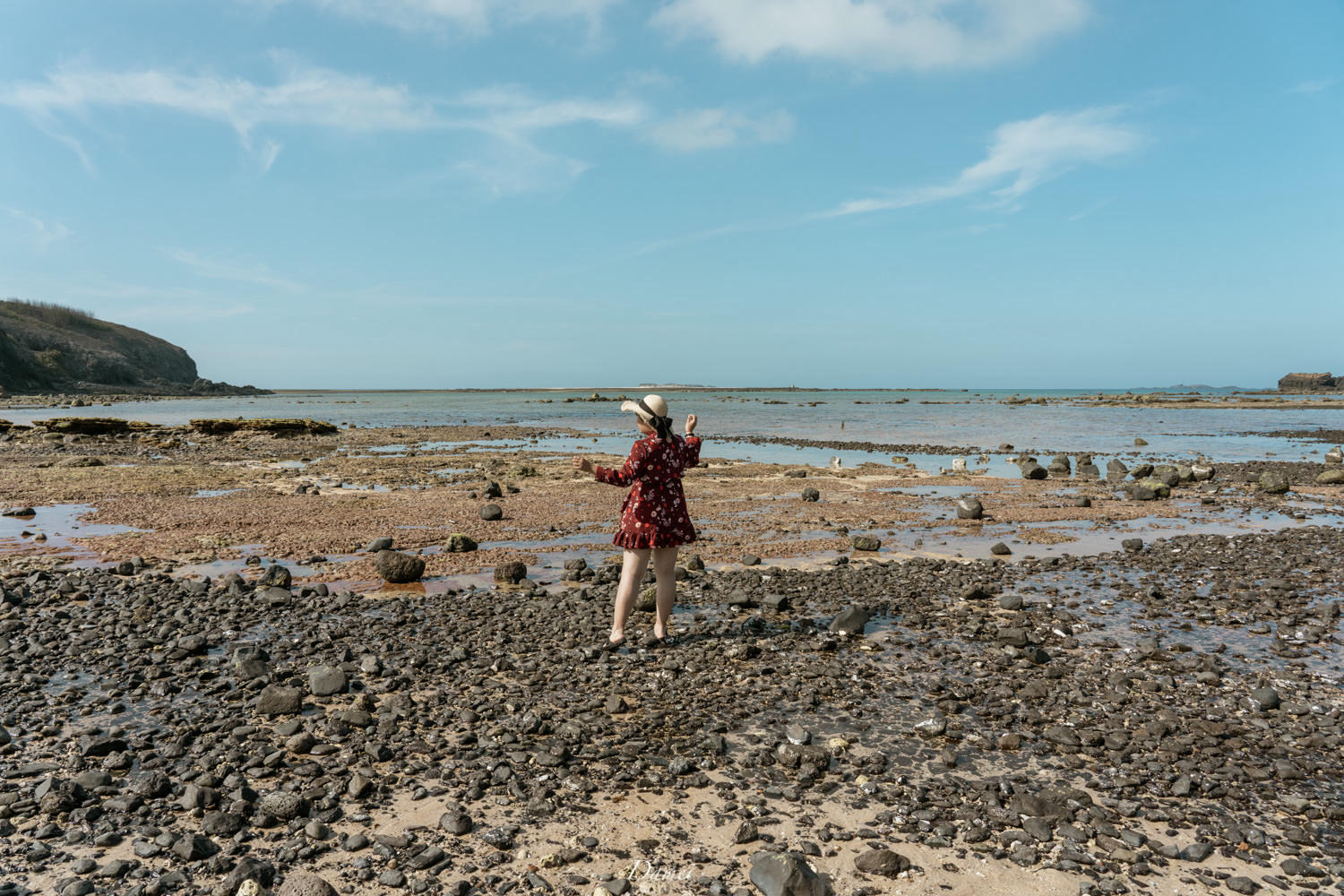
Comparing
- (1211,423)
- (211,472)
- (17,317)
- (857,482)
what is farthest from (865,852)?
(17,317)

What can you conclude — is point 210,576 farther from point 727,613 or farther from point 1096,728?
point 1096,728

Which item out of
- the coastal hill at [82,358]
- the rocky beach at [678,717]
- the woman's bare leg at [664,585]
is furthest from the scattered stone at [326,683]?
the coastal hill at [82,358]

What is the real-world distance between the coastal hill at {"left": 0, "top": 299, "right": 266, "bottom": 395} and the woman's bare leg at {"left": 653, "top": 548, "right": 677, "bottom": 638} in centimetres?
14374

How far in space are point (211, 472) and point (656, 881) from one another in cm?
2860

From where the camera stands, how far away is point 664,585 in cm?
862

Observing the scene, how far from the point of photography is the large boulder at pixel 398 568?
11.6 meters

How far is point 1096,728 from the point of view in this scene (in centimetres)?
637

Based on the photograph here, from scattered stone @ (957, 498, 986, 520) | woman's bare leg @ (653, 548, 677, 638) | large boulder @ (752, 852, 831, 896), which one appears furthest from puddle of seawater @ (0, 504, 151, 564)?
scattered stone @ (957, 498, 986, 520)

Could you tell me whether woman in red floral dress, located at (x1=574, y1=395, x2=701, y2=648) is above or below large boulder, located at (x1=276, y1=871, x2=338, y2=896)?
above

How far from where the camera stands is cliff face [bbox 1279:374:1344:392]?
149312mm

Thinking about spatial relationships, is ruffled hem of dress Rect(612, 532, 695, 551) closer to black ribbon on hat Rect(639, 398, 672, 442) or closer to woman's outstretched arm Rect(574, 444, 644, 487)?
woman's outstretched arm Rect(574, 444, 644, 487)

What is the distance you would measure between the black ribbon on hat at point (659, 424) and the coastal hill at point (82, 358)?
472 feet

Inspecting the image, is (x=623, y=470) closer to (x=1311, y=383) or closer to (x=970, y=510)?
(x=970, y=510)

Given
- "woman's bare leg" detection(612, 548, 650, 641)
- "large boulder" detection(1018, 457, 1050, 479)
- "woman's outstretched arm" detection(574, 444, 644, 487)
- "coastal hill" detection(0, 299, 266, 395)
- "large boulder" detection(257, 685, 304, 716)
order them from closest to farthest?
"large boulder" detection(257, 685, 304, 716) → "woman's outstretched arm" detection(574, 444, 644, 487) → "woman's bare leg" detection(612, 548, 650, 641) → "large boulder" detection(1018, 457, 1050, 479) → "coastal hill" detection(0, 299, 266, 395)
